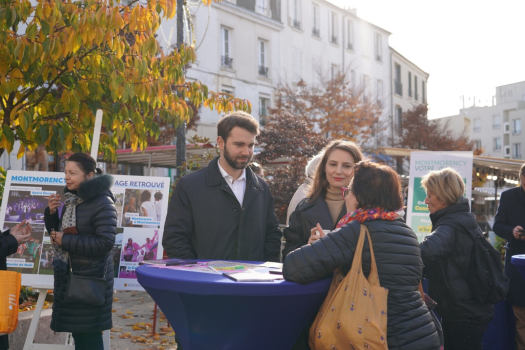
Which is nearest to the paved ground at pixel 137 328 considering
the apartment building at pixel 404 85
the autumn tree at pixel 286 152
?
the autumn tree at pixel 286 152

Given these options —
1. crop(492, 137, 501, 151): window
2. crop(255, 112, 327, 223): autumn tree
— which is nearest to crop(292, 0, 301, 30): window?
crop(255, 112, 327, 223): autumn tree

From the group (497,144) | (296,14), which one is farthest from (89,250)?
(497,144)

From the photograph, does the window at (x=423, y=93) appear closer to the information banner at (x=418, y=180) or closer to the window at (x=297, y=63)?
the window at (x=297, y=63)

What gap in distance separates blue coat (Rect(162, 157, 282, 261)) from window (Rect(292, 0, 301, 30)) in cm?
2890

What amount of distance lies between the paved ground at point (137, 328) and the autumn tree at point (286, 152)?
458 centimetres

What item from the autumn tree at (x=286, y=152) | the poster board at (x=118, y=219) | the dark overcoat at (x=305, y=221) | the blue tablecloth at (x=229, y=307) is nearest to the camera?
the blue tablecloth at (x=229, y=307)

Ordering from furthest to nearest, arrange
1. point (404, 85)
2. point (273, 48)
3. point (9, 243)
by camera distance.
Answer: point (404, 85)
point (273, 48)
point (9, 243)

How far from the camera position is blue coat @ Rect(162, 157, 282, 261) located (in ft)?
12.3

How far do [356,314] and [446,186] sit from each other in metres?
2.00

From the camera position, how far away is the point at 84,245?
422 centimetres

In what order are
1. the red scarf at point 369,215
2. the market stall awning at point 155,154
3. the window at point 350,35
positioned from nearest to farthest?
the red scarf at point 369,215 → the market stall awning at point 155,154 → the window at point 350,35

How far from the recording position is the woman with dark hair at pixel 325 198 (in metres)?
3.75

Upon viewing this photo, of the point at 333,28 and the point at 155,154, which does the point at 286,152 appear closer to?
the point at 155,154

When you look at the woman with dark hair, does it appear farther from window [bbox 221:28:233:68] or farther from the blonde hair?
window [bbox 221:28:233:68]
